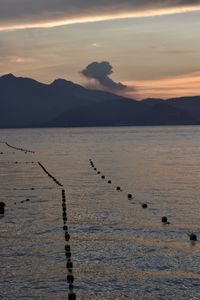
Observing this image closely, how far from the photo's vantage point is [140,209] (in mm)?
43719

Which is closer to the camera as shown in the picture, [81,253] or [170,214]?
[81,253]

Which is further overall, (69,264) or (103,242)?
(103,242)

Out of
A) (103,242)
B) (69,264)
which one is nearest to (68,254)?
(69,264)

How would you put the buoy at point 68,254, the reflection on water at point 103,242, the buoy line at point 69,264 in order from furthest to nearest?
the buoy at point 68,254 < the reflection on water at point 103,242 < the buoy line at point 69,264

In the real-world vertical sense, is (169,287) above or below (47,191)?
below

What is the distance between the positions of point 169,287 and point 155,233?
10503 mm

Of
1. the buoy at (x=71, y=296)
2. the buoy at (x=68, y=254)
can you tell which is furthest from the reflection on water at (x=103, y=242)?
the buoy at (x=71, y=296)

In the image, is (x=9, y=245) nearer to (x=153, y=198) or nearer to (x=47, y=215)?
(x=47, y=215)

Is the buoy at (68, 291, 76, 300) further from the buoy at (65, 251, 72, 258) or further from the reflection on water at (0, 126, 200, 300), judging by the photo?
the buoy at (65, 251, 72, 258)

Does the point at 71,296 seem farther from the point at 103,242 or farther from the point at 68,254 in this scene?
the point at 103,242

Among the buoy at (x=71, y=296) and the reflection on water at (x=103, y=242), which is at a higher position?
the reflection on water at (x=103, y=242)

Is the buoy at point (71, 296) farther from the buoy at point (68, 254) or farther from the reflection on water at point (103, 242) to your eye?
the buoy at point (68, 254)

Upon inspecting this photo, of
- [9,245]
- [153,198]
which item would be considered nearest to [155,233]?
[9,245]

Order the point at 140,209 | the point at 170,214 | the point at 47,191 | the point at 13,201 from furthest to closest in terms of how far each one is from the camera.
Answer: the point at 47,191 < the point at 13,201 < the point at 140,209 < the point at 170,214
